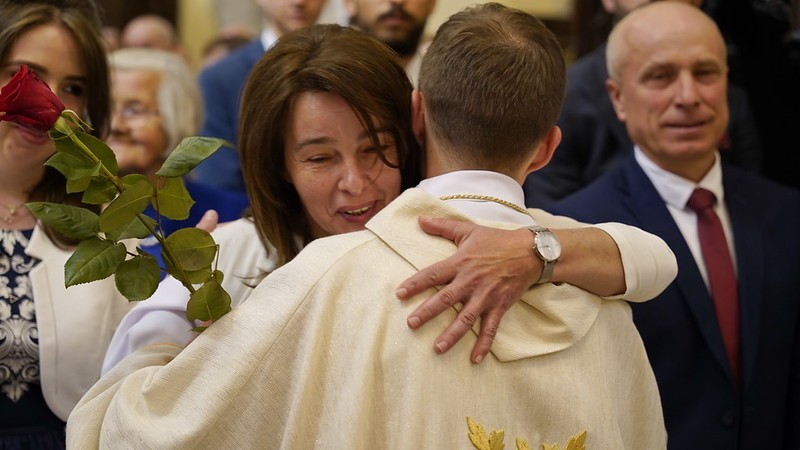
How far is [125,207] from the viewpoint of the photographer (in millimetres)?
1998

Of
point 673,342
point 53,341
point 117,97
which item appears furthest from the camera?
point 117,97

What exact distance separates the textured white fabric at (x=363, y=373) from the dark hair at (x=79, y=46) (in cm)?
93

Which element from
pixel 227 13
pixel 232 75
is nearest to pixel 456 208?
pixel 232 75

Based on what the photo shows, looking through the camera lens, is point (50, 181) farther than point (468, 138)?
Yes

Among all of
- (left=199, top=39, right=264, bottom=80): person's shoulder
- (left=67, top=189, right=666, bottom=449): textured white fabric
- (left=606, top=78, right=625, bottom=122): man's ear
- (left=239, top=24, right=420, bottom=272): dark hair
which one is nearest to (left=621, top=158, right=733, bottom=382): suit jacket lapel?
(left=606, top=78, right=625, bottom=122): man's ear

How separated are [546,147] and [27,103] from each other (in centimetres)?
84

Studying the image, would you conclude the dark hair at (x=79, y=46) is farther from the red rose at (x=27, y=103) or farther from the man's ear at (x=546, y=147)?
the man's ear at (x=546, y=147)

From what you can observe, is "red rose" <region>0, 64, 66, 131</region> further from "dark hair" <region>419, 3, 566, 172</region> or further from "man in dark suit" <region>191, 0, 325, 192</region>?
"man in dark suit" <region>191, 0, 325, 192</region>

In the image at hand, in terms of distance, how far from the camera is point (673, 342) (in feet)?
9.45

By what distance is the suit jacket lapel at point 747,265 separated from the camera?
2939 mm

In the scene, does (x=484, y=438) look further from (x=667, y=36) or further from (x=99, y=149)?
(x=667, y=36)

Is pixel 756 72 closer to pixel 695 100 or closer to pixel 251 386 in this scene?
pixel 695 100

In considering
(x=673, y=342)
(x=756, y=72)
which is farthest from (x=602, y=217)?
(x=756, y=72)

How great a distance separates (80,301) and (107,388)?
0.66 m
